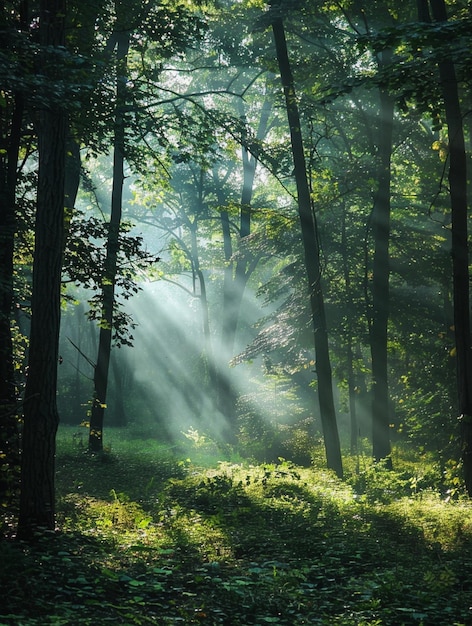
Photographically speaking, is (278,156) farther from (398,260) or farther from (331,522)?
(331,522)

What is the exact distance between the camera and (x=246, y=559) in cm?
801

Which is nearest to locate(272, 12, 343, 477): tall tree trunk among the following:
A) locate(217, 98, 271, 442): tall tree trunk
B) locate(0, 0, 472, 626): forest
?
locate(0, 0, 472, 626): forest

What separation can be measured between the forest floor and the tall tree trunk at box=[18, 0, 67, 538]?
55cm

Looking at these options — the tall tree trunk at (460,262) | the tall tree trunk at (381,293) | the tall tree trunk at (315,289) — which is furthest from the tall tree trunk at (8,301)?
the tall tree trunk at (381,293)

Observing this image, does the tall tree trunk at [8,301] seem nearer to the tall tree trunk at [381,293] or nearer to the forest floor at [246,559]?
the forest floor at [246,559]

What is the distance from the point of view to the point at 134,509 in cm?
1072

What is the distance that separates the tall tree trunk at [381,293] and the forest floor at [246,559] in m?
6.10

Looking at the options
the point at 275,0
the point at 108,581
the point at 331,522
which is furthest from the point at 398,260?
the point at 108,581

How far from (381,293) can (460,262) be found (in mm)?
7691

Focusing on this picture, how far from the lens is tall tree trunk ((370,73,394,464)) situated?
19062 mm

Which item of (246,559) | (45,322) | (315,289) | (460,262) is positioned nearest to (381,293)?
(315,289)

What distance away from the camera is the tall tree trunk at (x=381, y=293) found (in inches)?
750

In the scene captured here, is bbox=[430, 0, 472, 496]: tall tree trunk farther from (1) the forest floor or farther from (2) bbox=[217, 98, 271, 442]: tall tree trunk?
(2) bbox=[217, 98, 271, 442]: tall tree trunk

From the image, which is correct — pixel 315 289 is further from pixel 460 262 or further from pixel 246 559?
pixel 246 559
